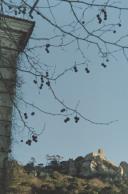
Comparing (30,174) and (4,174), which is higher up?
(30,174)

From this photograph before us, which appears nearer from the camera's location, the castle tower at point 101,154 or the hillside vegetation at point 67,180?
the hillside vegetation at point 67,180

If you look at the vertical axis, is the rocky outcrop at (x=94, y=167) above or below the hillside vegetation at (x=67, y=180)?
above

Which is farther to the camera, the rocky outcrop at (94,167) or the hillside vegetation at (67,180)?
the rocky outcrop at (94,167)

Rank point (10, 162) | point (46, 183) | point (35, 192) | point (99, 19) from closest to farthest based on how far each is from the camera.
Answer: point (99, 19)
point (10, 162)
point (35, 192)
point (46, 183)

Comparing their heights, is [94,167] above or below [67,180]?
above

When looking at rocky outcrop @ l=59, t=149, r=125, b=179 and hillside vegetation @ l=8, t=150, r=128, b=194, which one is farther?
rocky outcrop @ l=59, t=149, r=125, b=179

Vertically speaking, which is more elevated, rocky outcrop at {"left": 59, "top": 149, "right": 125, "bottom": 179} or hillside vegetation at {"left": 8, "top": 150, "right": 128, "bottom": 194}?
rocky outcrop at {"left": 59, "top": 149, "right": 125, "bottom": 179}

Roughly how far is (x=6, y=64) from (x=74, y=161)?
56.0 meters

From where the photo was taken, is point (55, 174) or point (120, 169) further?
point (120, 169)

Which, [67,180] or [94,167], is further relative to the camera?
[94,167]

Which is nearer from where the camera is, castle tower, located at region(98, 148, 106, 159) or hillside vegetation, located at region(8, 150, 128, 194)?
hillside vegetation, located at region(8, 150, 128, 194)

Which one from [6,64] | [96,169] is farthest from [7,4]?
[96,169]

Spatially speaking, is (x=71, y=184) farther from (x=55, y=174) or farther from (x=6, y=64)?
(x=6, y=64)

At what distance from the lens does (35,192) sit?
44.5 meters
